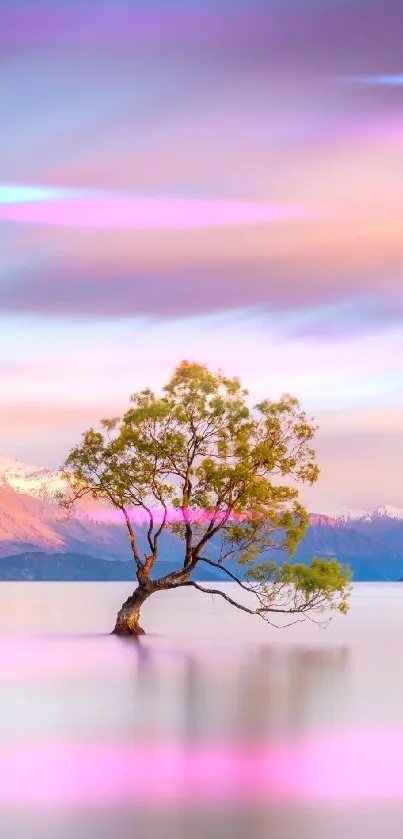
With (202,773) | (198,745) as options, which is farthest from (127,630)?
(202,773)

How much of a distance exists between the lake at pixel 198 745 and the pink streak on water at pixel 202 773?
0.04 m

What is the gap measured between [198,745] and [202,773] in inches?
158

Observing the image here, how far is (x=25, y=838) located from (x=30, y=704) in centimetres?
1924

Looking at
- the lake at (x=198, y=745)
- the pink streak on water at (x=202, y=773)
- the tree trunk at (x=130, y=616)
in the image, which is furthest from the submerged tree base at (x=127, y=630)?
the pink streak on water at (x=202, y=773)

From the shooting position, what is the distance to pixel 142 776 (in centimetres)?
2298

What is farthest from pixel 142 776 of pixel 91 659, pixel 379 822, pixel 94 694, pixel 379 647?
pixel 379 647

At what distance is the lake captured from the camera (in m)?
18.9

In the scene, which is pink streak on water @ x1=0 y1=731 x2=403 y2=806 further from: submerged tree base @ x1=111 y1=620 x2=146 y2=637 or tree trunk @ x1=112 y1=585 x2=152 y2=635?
submerged tree base @ x1=111 y1=620 x2=146 y2=637

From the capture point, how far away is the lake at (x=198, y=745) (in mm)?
18922

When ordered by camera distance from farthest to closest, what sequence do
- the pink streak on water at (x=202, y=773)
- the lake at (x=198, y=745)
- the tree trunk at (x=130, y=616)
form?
the tree trunk at (x=130, y=616), the pink streak on water at (x=202, y=773), the lake at (x=198, y=745)

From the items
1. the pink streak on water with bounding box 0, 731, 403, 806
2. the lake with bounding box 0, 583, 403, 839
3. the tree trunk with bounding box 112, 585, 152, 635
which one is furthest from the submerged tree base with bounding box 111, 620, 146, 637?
the pink streak on water with bounding box 0, 731, 403, 806

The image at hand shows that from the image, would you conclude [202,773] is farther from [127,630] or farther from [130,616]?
[127,630]

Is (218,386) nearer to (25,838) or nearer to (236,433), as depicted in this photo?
(236,433)

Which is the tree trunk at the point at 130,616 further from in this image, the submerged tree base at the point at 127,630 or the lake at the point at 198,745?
the lake at the point at 198,745
